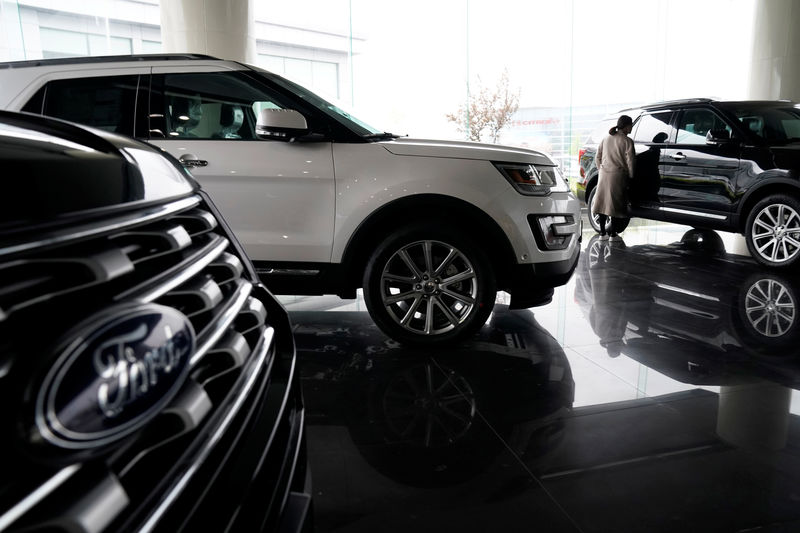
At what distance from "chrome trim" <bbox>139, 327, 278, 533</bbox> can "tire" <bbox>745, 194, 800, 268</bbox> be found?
19.5 feet

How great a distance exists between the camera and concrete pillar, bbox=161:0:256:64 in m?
7.54

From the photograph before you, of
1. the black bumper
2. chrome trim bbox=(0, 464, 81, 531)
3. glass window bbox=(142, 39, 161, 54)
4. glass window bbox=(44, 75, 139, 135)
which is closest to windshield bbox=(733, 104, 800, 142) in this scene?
the black bumper

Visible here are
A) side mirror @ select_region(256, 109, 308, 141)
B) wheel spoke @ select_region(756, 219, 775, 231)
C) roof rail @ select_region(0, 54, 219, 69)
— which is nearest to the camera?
side mirror @ select_region(256, 109, 308, 141)

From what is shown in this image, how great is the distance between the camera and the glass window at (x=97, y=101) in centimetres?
355

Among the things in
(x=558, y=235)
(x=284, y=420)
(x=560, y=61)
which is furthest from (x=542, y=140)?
(x=284, y=420)

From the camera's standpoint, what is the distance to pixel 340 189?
3412mm

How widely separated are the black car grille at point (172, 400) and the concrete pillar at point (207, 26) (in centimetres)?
726

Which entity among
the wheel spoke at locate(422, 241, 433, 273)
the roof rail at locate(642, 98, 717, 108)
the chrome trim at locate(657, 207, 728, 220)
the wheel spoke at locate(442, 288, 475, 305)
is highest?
the roof rail at locate(642, 98, 717, 108)

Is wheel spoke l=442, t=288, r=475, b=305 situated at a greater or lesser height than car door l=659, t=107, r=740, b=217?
lesser

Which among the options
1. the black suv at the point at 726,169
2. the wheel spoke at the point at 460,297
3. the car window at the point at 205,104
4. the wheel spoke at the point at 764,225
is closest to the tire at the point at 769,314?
the wheel spoke at the point at 764,225

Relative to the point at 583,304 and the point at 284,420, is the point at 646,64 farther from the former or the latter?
the point at 284,420

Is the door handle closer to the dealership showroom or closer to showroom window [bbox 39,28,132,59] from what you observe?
the dealership showroom

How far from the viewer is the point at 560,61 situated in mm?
12133

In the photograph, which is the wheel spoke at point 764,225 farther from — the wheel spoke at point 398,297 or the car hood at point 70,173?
the car hood at point 70,173
